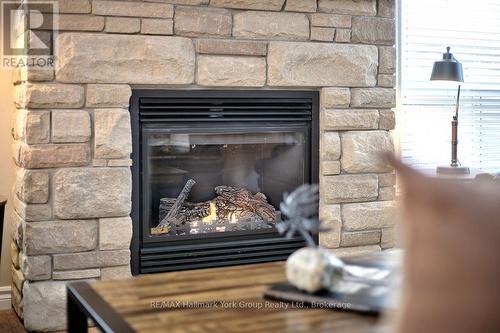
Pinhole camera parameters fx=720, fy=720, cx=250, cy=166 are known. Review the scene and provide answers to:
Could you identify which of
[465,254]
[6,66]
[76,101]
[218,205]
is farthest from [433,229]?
[6,66]

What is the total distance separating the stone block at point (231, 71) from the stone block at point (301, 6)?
12.8 inches

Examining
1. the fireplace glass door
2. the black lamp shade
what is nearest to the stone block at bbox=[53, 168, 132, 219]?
the fireplace glass door

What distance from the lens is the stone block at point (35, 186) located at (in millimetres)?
3383

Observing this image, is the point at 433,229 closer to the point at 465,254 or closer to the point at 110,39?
the point at 465,254

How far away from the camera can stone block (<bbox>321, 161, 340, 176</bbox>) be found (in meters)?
3.96

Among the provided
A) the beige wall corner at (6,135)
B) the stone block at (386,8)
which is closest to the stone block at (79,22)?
the beige wall corner at (6,135)

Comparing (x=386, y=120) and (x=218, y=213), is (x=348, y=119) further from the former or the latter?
(x=218, y=213)

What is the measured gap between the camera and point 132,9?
11.5 ft

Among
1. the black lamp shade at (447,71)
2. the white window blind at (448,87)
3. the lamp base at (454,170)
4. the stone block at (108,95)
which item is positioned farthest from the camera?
the white window blind at (448,87)

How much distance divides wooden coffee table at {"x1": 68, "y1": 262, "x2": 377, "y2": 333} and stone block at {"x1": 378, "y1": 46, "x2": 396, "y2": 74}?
2.17m

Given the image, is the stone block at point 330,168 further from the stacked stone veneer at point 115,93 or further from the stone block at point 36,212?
the stone block at point 36,212

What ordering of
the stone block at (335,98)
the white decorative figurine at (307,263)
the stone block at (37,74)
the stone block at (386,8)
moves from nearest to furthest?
the white decorative figurine at (307,263) → the stone block at (37,74) → the stone block at (335,98) → the stone block at (386,8)

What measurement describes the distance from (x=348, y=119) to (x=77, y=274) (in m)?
1.67

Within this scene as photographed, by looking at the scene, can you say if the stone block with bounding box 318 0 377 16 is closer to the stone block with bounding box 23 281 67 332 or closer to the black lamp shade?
the black lamp shade
